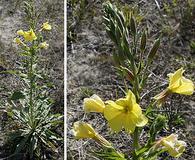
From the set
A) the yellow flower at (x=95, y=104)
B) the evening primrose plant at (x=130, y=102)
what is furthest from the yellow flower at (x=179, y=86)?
the yellow flower at (x=95, y=104)

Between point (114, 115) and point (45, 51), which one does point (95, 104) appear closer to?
point (114, 115)

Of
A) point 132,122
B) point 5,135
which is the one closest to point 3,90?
point 5,135

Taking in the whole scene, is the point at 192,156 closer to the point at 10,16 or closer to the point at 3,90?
the point at 3,90

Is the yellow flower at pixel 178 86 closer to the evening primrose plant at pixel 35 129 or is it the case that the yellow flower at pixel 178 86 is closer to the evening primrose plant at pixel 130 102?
the evening primrose plant at pixel 130 102

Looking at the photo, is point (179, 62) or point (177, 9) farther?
point (177, 9)

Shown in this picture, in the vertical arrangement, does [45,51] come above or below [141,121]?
above

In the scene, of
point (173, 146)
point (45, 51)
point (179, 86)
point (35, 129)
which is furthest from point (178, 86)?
point (45, 51)

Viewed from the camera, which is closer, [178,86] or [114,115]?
[114,115]
